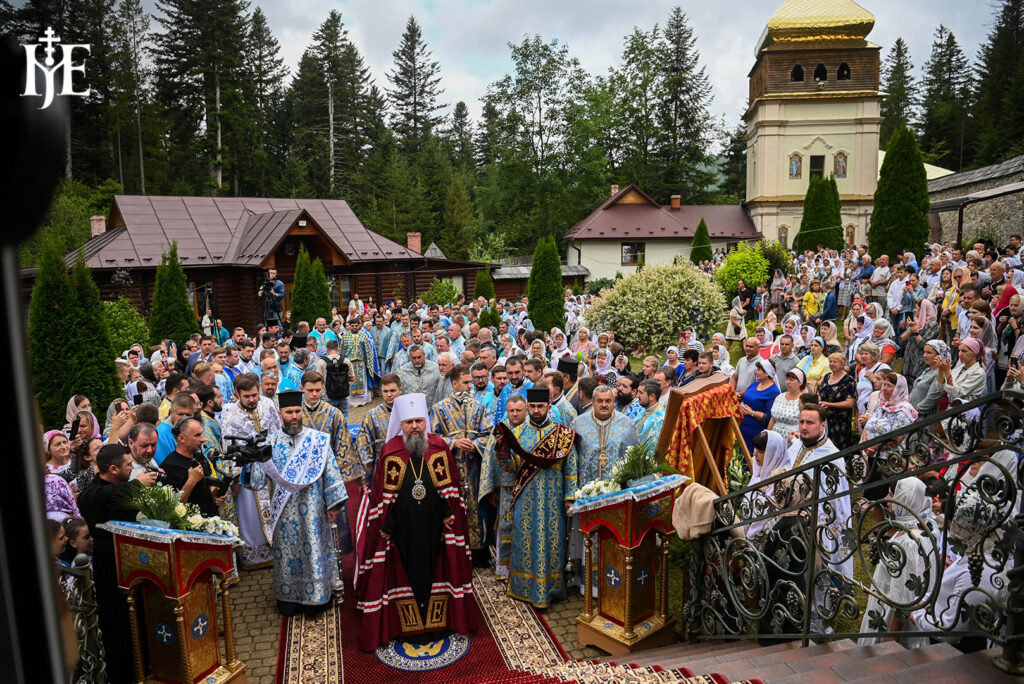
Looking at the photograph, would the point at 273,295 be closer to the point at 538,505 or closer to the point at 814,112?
the point at 538,505

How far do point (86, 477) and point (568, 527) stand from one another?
4510 mm

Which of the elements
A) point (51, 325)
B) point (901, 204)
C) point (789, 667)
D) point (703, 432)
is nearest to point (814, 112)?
point (901, 204)

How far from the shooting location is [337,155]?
1924 inches

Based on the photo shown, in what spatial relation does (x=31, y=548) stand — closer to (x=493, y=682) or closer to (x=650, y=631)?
(x=493, y=682)

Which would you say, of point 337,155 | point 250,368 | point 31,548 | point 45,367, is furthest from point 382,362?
point 337,155

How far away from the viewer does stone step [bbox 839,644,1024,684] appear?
131 inches

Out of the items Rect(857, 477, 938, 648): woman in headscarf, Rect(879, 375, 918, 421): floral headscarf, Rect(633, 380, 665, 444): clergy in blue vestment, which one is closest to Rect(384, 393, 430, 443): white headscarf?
Rect(633, 380, 665, 444): clergy in blue vestment

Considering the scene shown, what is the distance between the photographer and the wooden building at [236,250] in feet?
78.6

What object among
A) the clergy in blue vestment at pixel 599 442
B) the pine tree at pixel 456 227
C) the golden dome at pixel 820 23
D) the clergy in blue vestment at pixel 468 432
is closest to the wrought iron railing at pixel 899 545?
the clergy in blue vestment at pixel 599 442

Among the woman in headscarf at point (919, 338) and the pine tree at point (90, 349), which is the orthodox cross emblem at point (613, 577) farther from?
the pine tree at point (90, 349)

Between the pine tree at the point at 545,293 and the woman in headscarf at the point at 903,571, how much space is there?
15.8 metres

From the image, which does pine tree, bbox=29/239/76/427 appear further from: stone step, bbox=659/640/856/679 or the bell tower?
the bell tower

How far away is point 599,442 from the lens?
7.26m

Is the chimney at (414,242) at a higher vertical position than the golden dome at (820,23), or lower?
lower
